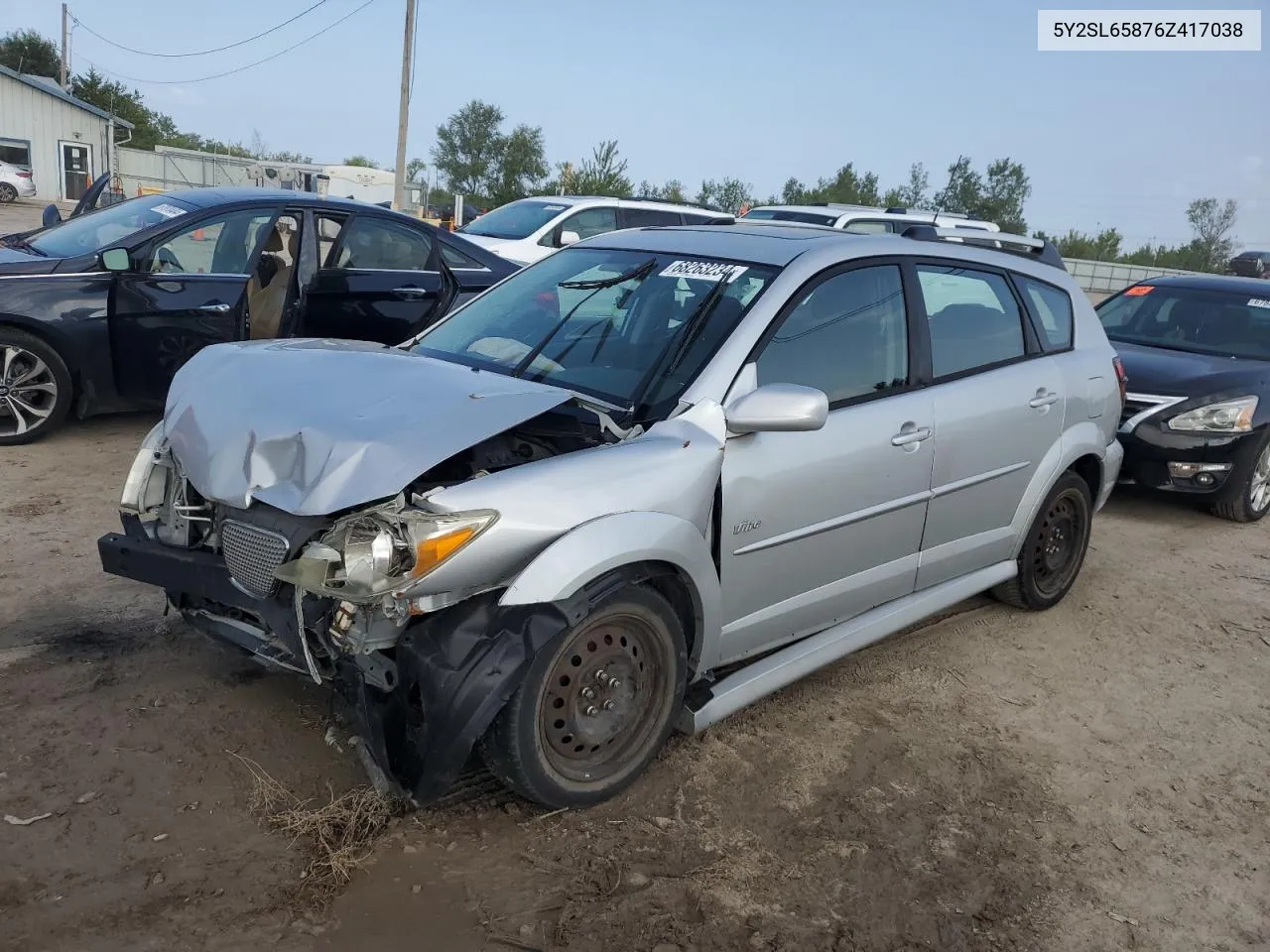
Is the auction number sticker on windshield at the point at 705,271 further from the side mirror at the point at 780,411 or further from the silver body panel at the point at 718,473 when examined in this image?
the side mirror at the point at 780,411

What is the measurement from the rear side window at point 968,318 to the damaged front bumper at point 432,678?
2158 millimetres

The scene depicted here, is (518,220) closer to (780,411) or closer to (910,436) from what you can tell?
(910,436)

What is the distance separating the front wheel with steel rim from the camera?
6.88 m

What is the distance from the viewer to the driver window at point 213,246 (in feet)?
20.9

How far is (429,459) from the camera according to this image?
8.89ft

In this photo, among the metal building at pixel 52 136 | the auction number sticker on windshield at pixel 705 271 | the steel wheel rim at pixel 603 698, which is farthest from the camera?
the metal building at pixel 52 136

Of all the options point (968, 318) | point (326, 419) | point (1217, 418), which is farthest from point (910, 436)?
point (1217, 418)

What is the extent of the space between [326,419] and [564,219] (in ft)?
31.3

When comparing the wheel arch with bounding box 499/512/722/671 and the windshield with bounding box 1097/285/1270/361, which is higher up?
the windshield with bounding box 1097/285/1270/361

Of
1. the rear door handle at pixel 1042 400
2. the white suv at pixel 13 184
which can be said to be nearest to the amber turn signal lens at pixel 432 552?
the rear door handle at pixel 1042 400

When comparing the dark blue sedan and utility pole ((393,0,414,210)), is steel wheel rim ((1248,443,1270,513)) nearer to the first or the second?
the dark blue sedan

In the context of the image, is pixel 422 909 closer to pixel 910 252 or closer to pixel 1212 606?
pixel 910 252

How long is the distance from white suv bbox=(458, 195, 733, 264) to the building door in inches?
1317

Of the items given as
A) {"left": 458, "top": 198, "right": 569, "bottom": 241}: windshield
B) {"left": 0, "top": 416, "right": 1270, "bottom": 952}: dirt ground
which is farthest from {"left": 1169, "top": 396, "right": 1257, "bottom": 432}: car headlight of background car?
{"left": 458, "top": 198, "right": 569, "bottom": 241}: windshield
